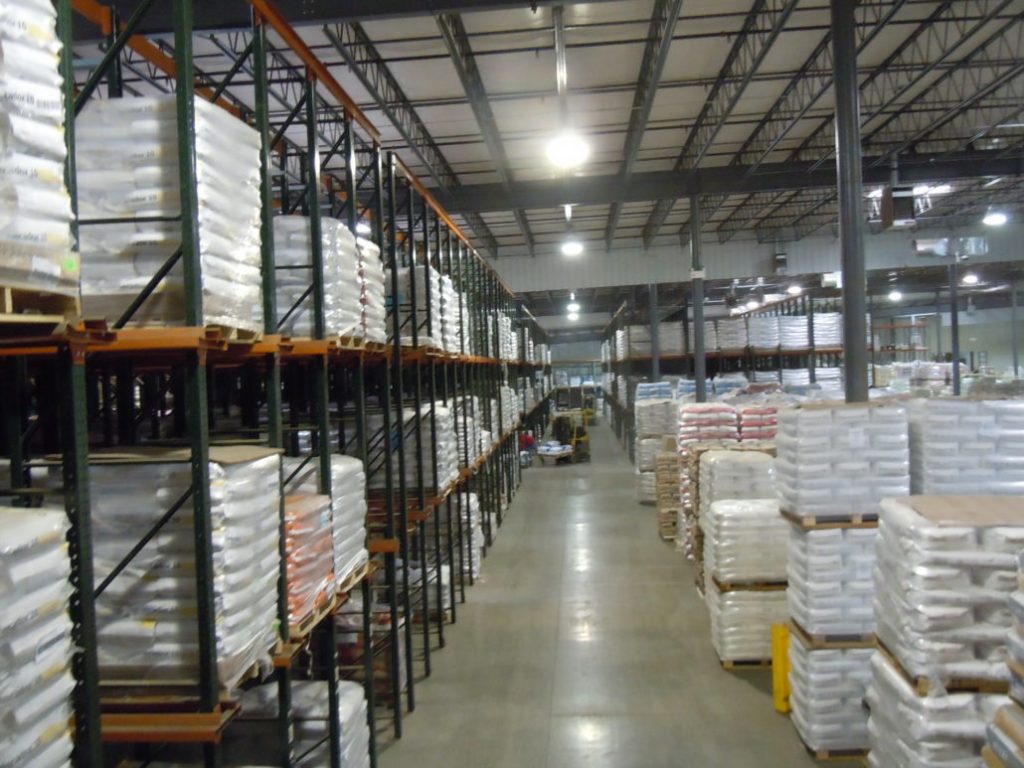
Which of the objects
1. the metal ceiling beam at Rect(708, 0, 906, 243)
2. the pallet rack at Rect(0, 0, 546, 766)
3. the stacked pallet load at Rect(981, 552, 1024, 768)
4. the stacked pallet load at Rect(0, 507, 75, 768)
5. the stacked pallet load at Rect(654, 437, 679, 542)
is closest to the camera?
the stacked pallet load at Rect(0, 507, 75, 768)

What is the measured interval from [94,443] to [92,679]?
134 inches

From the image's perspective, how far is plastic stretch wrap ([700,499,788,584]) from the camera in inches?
315

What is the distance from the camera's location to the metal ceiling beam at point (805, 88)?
9.47 meters

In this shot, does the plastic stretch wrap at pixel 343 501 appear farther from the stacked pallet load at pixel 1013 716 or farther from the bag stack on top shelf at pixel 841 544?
the stacked pallet load at pixel 1013 716

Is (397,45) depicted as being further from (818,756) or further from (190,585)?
(818,756)

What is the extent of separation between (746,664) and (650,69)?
8215 mm

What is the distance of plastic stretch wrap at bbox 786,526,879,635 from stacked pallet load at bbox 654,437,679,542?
7706 mm

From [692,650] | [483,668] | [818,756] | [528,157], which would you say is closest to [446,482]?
[483,668]

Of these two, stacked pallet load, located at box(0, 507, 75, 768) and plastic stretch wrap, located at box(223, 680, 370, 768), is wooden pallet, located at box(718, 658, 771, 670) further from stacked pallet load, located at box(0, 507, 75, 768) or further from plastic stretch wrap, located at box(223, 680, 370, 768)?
stacked pallet load, located at box(0, 507, 75, 768)

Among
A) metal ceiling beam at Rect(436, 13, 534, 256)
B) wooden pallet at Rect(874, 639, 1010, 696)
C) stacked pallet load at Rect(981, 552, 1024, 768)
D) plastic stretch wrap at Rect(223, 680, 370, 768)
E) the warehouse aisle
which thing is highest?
metal ceiling beam at Rect(436, 13, 534, 256)

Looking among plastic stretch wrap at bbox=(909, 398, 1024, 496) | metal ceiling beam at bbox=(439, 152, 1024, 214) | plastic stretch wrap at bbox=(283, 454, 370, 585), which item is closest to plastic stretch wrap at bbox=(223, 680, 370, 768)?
plastic stretch wrap at bbox=(283, 454, 370, 585)

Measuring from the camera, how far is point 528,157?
15.0m

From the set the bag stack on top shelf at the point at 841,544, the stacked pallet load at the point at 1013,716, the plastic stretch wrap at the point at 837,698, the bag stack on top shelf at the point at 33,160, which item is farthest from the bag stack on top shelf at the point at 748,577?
the bag stack on top shelf at the point at 33,160

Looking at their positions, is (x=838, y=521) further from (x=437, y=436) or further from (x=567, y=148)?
(x=567, y=148)
